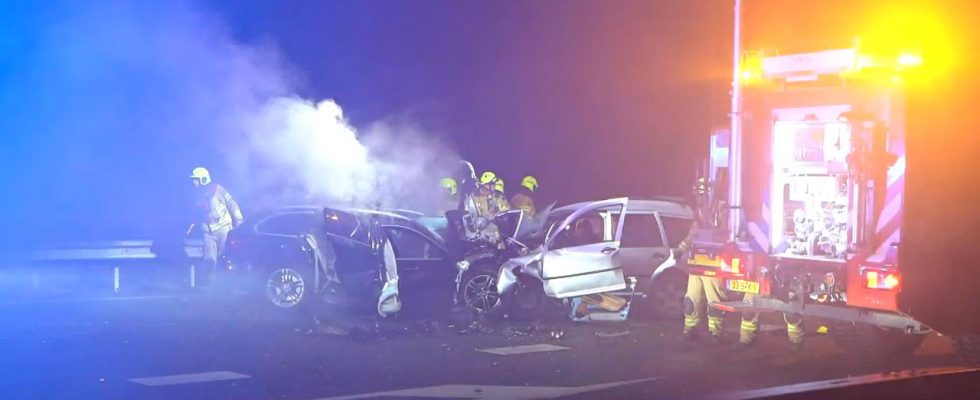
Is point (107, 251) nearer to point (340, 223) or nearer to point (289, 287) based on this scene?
point (289, 287)

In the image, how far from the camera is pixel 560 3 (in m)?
26.2

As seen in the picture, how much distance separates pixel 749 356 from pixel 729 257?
102 cm

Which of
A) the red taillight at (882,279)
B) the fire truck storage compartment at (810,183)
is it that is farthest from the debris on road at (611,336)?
the red taillight at (882,279)

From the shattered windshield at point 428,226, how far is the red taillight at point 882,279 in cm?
3

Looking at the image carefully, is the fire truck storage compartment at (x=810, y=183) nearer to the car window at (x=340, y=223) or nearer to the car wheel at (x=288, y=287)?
the car window at (x=340, y=223)

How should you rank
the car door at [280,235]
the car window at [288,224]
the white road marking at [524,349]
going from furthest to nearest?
the car window at [288,224] < the car door at [280,235] < the white road marking at [524,349]

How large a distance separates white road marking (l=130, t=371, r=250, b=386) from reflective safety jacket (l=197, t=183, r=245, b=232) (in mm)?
7157

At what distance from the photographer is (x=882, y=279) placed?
30.9ft

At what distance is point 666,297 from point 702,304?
172 centimetres

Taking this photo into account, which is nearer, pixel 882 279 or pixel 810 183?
pixel 882 279

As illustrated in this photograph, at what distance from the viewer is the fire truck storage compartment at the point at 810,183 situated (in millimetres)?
10203

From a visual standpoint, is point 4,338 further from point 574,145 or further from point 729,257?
point 574,145

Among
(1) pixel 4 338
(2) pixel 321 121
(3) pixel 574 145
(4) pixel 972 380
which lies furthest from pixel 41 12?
(4) pixel 972 380

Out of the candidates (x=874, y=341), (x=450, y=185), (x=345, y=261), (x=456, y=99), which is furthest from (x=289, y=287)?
(x=456, y=99)
